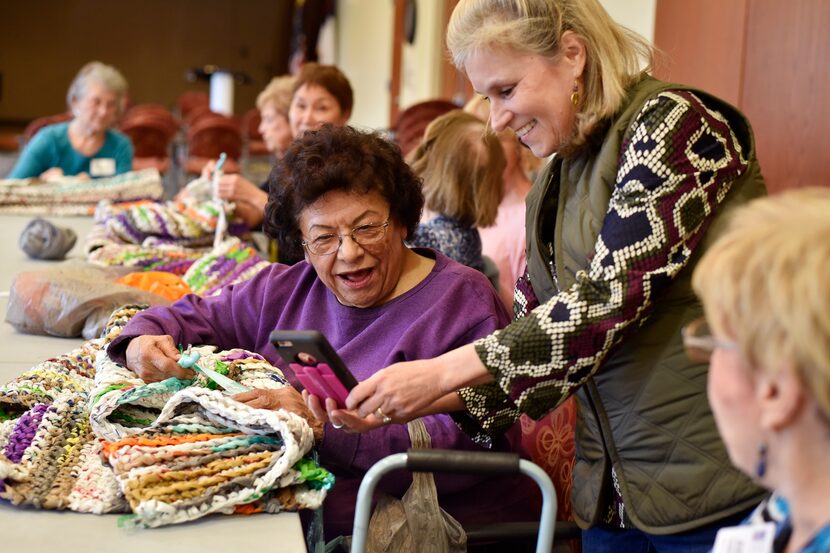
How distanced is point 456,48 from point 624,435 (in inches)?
27.3

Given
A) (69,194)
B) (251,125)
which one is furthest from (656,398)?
(251,125)

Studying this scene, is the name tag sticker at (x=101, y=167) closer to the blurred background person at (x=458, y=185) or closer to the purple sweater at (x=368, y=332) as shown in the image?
the blurred background person at (x=458, y=185)

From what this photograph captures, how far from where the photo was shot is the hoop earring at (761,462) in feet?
3.23

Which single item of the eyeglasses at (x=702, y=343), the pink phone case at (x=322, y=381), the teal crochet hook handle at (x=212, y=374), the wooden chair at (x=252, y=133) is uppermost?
the eyeglasses at (x=702, y=343)

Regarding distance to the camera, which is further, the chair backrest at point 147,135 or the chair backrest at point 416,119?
the chair backrest at point 147,135

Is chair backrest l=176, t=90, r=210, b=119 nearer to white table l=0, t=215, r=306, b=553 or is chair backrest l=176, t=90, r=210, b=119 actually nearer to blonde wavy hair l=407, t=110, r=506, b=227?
blonde wavy hair l=407, t=110, r=506, b=227

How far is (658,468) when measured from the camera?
1607mm

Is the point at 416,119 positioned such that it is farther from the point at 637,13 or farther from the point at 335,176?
the point at 335,176

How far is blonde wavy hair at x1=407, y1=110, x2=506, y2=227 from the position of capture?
10.3 ft

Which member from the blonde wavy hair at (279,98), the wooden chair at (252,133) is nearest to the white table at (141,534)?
the blonde wavy hair at (279,98)

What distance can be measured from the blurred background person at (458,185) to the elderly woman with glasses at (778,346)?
2076 mm

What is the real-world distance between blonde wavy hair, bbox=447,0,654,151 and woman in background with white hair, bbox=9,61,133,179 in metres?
4.42

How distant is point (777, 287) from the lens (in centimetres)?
91

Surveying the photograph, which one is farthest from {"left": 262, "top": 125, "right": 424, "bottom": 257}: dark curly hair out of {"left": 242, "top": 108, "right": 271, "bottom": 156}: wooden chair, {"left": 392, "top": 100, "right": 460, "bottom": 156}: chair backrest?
{"left": 242, "top": 108, "right": 271, "bottom": 156}: wooden chair
